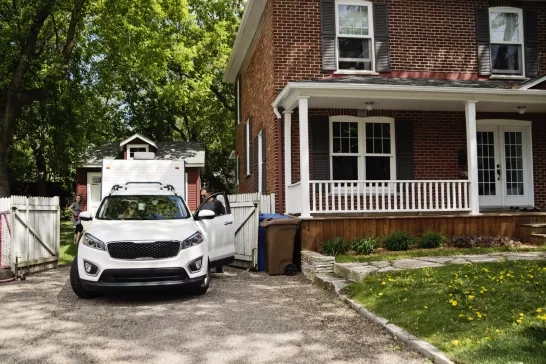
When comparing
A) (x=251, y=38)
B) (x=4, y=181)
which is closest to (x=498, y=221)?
(x=251, y=38)

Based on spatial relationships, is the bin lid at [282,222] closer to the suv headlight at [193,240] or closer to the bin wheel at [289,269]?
the bin wheel at [289,269]

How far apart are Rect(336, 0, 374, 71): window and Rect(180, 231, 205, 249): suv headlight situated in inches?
276

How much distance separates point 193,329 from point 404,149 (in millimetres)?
8491

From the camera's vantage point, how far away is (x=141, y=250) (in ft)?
23.5

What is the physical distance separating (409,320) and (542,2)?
1198cm

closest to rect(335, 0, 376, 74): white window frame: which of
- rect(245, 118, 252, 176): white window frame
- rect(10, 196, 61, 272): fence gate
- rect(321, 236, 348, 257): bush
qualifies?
rect(321, 236, 348, 257): bush

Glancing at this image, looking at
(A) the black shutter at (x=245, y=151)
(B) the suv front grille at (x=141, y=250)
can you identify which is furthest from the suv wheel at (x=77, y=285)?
(A) the black shutter at (x=245, y=151)

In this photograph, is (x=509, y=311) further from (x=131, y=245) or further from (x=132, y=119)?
(x=132, y=119)

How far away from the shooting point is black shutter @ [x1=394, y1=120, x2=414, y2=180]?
12742 millimetres

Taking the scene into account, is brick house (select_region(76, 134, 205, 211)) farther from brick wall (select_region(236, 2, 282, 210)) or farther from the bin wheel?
the bin wheel

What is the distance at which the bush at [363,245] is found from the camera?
10.1 meters

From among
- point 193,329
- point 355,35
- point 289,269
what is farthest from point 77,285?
point 355,35

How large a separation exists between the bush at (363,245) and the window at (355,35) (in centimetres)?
486

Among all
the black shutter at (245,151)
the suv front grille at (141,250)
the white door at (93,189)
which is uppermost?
the black shutter at (245,151)
